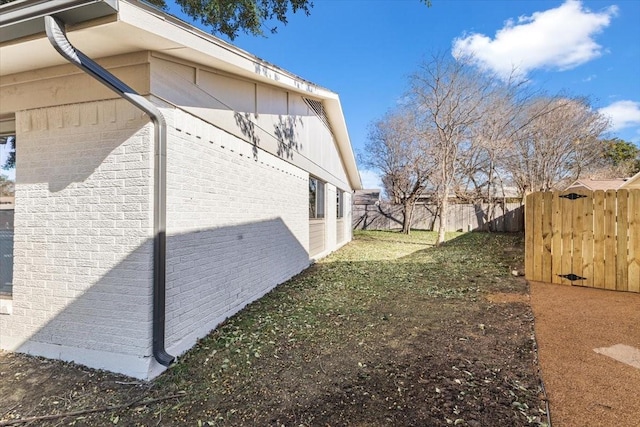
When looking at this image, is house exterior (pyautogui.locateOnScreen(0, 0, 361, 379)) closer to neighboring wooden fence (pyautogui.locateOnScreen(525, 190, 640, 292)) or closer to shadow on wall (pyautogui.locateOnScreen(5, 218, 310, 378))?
shadow on wall (pyautogui.locateOnScreen(5, 218, 310, 378))

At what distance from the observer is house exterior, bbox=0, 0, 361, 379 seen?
10.1 ft

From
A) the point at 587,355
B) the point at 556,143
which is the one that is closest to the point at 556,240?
the point at 587,355

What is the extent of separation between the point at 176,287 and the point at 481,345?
11.3 feet

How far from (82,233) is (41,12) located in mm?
2018

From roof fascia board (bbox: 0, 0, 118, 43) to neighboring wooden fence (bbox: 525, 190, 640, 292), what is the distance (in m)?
6.85

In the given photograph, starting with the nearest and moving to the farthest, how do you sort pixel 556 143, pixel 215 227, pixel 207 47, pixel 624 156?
pixel 207 47
pixel 215 227
pixel 556 143
pixel 624 156

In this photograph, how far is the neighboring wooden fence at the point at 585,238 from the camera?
5305mm

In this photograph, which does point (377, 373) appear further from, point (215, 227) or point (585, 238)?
point (585, 238)

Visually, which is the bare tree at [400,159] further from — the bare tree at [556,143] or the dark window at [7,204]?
the dark window at [7,204]

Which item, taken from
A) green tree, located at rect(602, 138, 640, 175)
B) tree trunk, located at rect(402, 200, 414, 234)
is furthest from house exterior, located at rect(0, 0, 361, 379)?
green tree, located at rect(602, 138, 640, 175)

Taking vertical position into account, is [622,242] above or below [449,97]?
below

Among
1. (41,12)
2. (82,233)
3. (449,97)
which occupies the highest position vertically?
(449,97)

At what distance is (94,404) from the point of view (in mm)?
2799

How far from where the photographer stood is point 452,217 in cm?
1969
